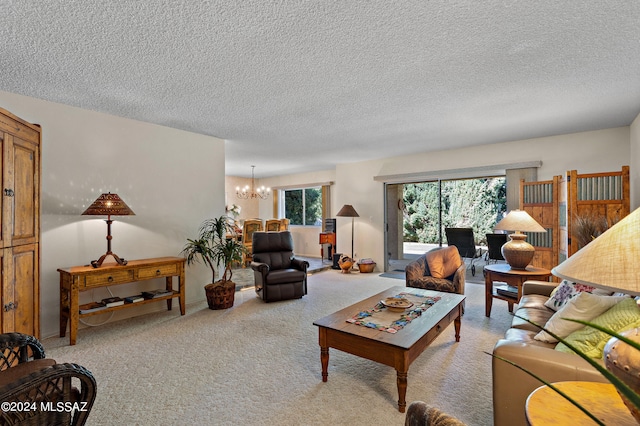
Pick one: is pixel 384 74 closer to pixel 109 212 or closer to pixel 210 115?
pixel 210 115

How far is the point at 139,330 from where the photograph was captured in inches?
134

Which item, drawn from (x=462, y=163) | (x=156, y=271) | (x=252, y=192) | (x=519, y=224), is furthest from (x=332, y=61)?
(x=252, y=192)

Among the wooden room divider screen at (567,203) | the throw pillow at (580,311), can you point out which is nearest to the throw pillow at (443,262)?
the wooden room divider screen at (567,203)

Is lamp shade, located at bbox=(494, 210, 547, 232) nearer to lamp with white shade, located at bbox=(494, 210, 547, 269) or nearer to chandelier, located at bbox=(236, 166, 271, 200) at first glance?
lamp with white shade, located at bbox=(494, 210, 547, 269)

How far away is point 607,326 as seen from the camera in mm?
1655

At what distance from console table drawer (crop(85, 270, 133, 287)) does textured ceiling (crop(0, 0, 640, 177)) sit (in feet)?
6.00

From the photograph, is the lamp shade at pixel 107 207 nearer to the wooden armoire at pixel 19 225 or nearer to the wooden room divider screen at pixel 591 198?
the wooden armoire at pixel 19 225

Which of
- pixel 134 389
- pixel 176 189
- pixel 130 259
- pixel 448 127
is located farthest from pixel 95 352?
pixel 448 127

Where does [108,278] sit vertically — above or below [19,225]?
below

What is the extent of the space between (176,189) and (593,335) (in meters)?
4.49

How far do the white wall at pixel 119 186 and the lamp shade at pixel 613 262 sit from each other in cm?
428

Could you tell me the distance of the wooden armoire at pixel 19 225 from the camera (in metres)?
2.30

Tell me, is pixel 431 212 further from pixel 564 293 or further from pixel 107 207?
pixel 107 207

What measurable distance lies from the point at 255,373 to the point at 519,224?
3.22 meters
